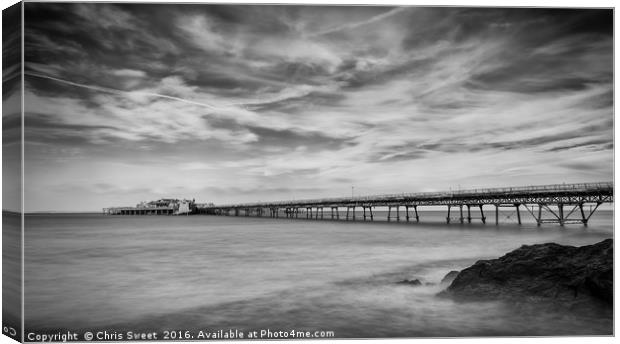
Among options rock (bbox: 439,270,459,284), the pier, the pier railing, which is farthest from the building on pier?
rock (bbox: 439,270,459,284)

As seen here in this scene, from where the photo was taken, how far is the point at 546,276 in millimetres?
5871

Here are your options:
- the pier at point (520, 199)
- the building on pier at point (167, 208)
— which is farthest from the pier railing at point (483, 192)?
the building on pier at point (167, 208)

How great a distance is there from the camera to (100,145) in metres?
6.61

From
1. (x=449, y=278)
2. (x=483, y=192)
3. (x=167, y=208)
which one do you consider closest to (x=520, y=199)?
(x=483, y=192)

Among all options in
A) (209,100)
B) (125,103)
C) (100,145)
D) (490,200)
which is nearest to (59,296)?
(100,145)

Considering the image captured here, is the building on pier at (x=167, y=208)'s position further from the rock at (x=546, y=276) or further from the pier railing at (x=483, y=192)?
the rock at (x=546, y=276)

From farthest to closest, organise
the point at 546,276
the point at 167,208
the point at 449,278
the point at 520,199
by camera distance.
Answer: the point at 167,208, the point at 520,199, the point at 449,278, the point at 546,276

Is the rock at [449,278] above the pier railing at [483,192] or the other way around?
the other way around

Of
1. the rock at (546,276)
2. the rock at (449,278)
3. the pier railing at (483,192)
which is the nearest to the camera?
A: the rock at (546,276)

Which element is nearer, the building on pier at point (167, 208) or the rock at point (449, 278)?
the rock at point (449, 278)

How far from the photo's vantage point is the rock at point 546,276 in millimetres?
5520

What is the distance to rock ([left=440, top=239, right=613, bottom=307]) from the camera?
5.52 m

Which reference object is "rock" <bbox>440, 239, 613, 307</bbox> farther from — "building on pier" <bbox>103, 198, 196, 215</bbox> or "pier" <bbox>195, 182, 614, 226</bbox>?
"building on pier" <bbox>103, 198, 196, 215</bbox>

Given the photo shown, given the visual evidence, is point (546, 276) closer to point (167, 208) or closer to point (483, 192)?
point (483, 192)
